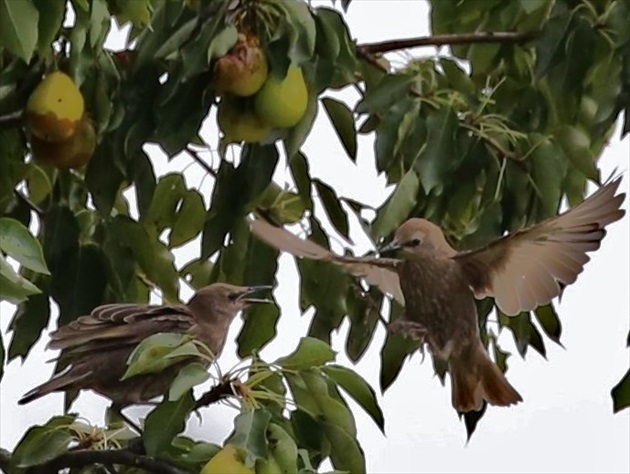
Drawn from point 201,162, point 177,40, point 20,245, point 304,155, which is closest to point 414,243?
point 20,245

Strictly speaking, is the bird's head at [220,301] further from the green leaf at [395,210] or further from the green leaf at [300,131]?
the green leaf at [300,131]

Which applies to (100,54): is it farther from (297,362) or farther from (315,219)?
(297,362)

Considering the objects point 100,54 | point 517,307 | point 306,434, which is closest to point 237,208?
point 100,54

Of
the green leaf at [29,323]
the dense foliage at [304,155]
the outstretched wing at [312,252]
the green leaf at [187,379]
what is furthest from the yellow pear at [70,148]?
the outstretched wing at [312,252]

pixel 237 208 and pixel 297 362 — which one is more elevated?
pixel 237 208

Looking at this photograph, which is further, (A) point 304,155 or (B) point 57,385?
(A) point 304,155

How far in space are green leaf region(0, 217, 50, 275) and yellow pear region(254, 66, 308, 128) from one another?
1.04ft

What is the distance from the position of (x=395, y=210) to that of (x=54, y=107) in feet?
1.19

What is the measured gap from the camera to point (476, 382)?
0.80 m

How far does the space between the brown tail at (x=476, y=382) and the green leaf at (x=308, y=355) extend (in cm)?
24

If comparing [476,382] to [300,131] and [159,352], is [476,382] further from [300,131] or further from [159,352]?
[300,131]

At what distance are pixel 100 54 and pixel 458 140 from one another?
A: 37 centimetres

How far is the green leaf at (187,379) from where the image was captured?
0.92m

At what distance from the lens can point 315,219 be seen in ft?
5.00
